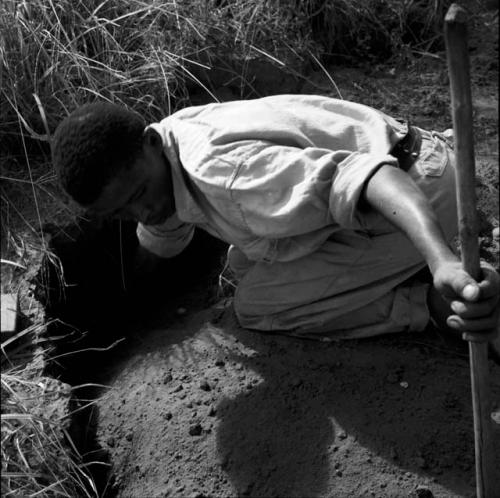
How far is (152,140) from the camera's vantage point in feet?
7.77

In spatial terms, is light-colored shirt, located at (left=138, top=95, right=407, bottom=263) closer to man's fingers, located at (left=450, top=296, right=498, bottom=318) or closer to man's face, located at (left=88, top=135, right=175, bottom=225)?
man's face, located at (left=88, top=135, right=175, bottom=225)

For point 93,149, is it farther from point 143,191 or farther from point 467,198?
point 467,198

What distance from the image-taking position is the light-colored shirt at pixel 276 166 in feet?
6.90

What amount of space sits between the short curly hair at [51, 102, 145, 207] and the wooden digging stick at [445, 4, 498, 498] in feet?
3.28

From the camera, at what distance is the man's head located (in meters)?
2.23

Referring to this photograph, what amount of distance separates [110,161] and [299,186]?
531 mm

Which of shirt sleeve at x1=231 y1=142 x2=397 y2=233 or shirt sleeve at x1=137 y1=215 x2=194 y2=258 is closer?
shirt sleeve at x1=231 y1=142 x2=397 y2=233

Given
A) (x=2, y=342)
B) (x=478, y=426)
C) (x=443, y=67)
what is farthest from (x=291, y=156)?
(x=443, y=67)

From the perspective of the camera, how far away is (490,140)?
3338mm

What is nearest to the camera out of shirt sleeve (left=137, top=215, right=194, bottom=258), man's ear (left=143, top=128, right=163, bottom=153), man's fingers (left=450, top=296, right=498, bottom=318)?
man's fingers (left=450, top=296, right=498, bottom=318)

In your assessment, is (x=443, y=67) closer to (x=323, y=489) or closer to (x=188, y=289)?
(x=188, y=289)

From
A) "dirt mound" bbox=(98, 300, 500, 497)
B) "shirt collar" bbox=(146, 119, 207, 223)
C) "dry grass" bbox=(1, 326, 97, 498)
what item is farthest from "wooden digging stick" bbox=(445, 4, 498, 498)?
"dry grass" bbox=(1, 326, 97, 498)

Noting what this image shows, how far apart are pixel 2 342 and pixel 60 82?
1.13 meters

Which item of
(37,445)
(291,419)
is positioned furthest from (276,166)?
(37,445)
